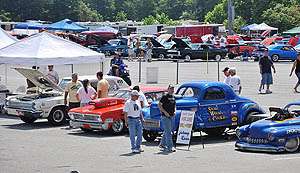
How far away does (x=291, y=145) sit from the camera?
1633 cm

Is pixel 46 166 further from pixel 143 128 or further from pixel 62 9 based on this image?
pixel 62 9

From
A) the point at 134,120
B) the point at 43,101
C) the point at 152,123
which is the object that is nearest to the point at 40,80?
the point at 43,101

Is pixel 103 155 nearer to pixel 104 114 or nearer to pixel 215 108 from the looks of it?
pixel 104 114

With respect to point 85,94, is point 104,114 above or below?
below

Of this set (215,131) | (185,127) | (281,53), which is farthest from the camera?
(281,53)

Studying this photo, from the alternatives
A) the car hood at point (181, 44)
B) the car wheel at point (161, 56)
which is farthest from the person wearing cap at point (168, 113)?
the car wheel at point (161, 56)

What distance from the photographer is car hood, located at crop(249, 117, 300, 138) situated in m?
16.4

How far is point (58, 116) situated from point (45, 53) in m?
3.67

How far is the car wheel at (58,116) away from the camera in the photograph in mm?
22406

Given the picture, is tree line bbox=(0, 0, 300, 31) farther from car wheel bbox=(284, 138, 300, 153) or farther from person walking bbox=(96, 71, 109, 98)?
car wheel bbox=(284, 138, 300, 153)

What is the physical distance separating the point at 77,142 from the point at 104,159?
120 inches

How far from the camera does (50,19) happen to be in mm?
129750

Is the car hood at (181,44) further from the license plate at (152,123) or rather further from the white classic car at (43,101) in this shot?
the license plate at (152,123)

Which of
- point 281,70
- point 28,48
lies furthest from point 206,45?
point 28,48
